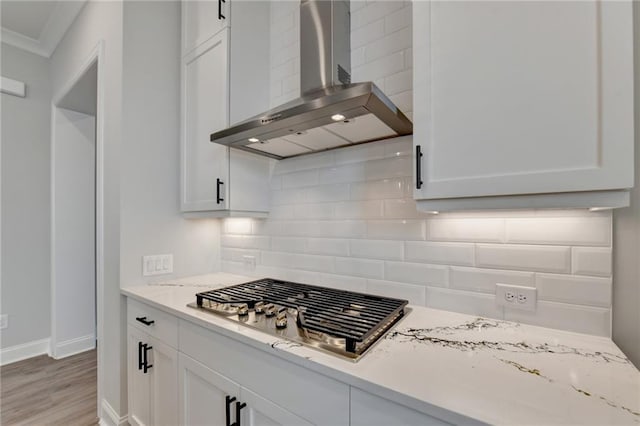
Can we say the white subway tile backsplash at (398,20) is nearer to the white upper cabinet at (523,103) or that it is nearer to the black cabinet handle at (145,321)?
the white upper cabinet at (523,103)

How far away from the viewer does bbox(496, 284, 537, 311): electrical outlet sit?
3.49 feet

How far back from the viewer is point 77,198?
3018 millimetres

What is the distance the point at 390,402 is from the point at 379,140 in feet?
3.55

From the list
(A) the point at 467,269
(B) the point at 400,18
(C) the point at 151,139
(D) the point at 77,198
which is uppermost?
(B) the point at 400,18

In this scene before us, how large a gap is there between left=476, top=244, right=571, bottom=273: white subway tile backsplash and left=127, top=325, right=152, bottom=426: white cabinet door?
1676mm

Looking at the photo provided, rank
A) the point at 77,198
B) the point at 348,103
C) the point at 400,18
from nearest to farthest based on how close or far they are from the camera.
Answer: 1. the point at 348,103
2. the point at 400,18
3. the point at 77,198

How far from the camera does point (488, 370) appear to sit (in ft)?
2.52

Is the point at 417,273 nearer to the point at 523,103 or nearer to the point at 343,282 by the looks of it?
the point at 343,282

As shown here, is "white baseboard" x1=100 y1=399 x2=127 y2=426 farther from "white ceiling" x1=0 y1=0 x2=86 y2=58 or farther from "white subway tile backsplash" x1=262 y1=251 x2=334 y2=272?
"white ceiling" x1=0 y1=0 x2=86 y2=58

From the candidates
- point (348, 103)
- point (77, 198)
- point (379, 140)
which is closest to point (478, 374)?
point (348, 103)

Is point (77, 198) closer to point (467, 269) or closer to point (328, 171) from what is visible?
point (328, 171)

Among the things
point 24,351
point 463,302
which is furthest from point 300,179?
point 24,351

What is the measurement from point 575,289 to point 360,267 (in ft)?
2.71

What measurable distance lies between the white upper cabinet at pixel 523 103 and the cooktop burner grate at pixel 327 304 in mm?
446
